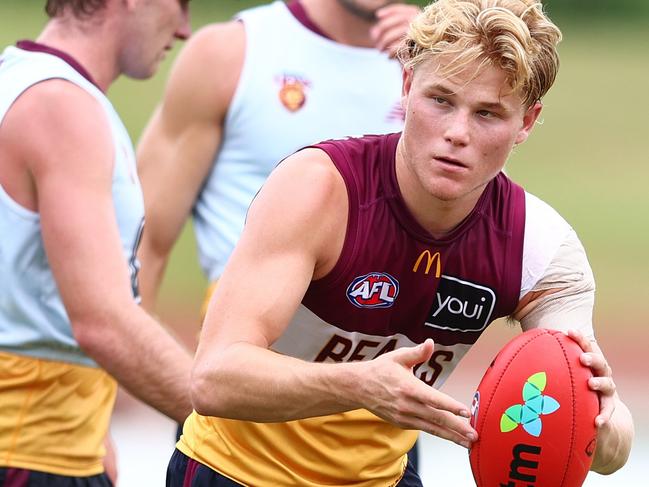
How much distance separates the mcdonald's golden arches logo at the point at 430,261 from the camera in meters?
3.79

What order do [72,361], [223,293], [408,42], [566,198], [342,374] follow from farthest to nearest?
[566,198] → [72,361] → [408,42] → [223,293] → [342,374]

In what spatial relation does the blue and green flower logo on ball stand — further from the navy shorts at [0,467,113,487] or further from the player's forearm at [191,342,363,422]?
the navy shorts at [0,467,113,487]

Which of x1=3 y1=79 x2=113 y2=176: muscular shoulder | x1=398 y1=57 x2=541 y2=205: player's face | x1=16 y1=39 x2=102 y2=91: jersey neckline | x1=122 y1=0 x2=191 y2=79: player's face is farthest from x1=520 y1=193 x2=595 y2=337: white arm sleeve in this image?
x1=122 y1=0 x2=191 y2=79: player's face

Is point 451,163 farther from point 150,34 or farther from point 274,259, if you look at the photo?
point 150,34

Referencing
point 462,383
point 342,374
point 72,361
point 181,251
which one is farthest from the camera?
point 181,251

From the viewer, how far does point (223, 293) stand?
3.49m

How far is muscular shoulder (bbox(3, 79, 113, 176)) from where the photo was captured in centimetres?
408

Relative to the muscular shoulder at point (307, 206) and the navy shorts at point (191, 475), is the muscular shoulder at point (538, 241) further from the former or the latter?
the navy shorts at point (191, 475)

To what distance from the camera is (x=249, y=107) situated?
563cm

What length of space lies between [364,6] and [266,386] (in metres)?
2.79

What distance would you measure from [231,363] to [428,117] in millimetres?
807

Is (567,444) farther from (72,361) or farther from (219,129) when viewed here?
(219,129)

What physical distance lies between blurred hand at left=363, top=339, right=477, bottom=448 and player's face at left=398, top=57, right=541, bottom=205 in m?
0.64

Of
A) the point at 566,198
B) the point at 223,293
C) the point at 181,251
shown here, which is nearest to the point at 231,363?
the point at 223,293
